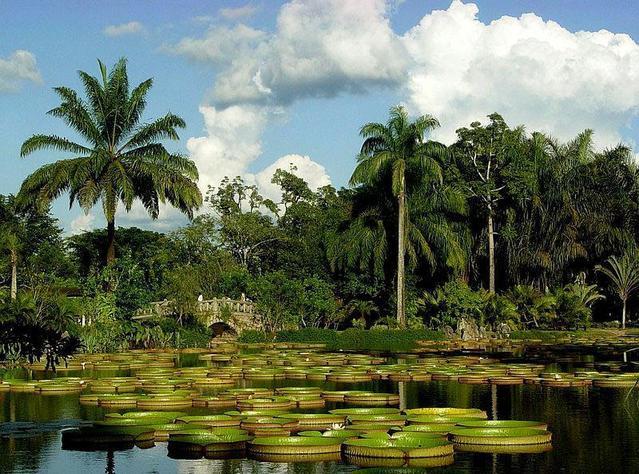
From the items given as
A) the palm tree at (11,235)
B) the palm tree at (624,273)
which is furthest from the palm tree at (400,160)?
the palm tree at (11,235)

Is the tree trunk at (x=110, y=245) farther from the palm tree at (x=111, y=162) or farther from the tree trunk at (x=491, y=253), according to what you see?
the tree trunk at (x=491, y=253)

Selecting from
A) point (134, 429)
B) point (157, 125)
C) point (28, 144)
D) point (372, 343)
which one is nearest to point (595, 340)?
point (372, 343)

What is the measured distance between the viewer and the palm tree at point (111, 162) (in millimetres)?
40250

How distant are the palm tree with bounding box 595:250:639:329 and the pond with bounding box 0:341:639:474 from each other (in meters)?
15.2

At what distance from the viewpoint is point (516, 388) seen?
23156mm

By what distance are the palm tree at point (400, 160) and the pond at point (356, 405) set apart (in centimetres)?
1158

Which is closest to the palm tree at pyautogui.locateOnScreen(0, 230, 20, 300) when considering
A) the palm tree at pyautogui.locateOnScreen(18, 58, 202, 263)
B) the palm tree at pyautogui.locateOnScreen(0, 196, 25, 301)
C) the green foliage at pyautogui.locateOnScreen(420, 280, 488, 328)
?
the palm tree at pyautogui.locateOnScreen(0, 196, 25, 301)

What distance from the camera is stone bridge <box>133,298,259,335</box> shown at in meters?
43.4

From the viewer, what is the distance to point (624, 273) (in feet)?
171

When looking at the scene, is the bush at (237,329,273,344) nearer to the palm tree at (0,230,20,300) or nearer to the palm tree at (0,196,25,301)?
the palm tree at (0,196,25,301)

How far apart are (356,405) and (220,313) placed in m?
25.6

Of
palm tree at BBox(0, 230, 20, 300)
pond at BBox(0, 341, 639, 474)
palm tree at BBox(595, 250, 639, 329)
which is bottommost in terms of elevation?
pond at BBox(0, 341, 639, 474)

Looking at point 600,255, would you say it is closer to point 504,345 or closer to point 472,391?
point 504,345

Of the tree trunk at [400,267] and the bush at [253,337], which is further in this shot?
the tree trunk at [400,267]
